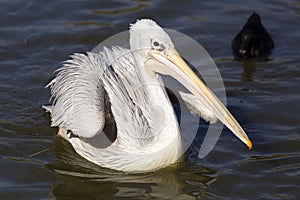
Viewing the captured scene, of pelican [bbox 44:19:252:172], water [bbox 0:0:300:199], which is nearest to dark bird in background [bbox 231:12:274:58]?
water [bbox 0:0:300:199]

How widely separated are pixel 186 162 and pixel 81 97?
1.07m

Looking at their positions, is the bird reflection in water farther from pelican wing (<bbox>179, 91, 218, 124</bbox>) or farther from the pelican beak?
the pelican beak

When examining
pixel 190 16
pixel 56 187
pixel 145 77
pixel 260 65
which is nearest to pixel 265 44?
pixel 260 65

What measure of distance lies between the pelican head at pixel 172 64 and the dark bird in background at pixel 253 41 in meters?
2.58

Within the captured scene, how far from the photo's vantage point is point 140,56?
19.0 ft

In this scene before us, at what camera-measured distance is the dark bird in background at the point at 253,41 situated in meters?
8.09

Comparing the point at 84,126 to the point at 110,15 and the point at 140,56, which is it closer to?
the point at 140,56

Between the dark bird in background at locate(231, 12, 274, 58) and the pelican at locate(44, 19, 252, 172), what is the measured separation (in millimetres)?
2133

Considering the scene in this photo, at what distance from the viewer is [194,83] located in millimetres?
5539

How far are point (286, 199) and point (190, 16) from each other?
4.04 m

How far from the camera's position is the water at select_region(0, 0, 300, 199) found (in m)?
5.73

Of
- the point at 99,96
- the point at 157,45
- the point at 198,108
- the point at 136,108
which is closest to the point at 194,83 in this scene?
the point at 157,45

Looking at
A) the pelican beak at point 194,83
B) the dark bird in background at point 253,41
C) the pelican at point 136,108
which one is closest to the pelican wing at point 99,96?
the pelican at point 136,108

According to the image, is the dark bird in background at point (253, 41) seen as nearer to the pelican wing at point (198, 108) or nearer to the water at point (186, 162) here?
the water at point (186, 162)
